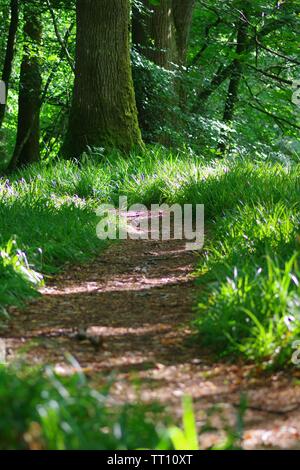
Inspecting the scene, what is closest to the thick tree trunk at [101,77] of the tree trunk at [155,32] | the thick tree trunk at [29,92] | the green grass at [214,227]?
the green grass at [214,227]

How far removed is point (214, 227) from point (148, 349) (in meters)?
3.26

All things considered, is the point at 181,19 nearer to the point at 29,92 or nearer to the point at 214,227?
the point at 29,92

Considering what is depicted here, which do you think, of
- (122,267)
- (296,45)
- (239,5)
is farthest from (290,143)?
(122,267)

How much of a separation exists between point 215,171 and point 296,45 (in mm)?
8039

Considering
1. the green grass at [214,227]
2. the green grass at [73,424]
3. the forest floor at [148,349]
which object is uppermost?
the green grass at [214,227]

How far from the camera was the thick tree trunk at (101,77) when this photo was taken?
32.8ft

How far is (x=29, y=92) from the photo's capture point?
15055 millimetres

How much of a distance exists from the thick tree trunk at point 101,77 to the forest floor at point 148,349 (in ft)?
16.3

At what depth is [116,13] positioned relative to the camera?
10.0 metres

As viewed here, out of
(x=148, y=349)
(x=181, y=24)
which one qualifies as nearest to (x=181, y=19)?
(x=181, y=24)

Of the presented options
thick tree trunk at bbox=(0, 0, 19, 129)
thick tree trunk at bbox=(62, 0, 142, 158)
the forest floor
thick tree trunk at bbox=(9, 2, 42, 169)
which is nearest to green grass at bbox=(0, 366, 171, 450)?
the forest floor

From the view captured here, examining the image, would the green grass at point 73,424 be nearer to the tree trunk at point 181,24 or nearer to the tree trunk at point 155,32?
the tree trunk at point 155,32

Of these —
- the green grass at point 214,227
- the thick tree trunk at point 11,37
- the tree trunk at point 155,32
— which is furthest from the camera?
the thick tree trunk at point 11,37

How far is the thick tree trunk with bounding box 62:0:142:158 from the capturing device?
32.8 ft
